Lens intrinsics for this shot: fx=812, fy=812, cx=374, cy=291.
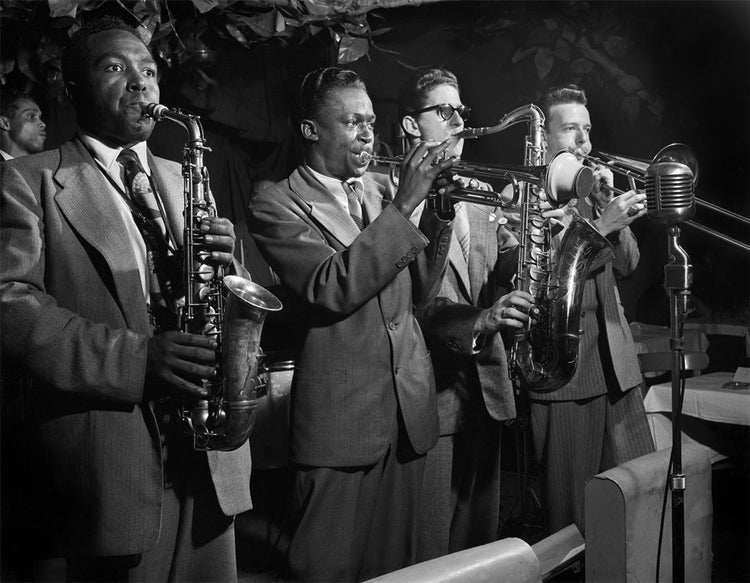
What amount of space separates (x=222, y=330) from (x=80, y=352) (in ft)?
1.07

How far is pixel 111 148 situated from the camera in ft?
6.71

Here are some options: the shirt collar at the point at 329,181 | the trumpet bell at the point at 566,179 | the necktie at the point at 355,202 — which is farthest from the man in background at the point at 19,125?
the trumpet bell at the point at 566,179

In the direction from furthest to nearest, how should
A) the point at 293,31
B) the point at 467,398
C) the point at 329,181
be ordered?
the point at 293,31 → the point at 467,398 → the point at 329,181

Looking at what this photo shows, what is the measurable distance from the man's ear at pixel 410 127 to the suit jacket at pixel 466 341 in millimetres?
330

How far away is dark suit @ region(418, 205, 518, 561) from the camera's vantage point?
265cm

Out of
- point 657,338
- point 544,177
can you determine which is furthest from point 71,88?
point 657,338

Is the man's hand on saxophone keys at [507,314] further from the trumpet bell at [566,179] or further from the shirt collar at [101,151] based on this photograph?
the shirt collar at [101,151]

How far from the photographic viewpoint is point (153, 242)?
2037 mm

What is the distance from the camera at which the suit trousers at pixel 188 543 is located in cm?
198

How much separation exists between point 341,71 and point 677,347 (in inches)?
50.4

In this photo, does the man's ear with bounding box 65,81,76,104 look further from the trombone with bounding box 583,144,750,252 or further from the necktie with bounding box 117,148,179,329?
the trombone with bounding box 583,144,750,252

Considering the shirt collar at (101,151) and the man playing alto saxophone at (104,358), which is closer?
the man playing alto saxophone at (104,358)

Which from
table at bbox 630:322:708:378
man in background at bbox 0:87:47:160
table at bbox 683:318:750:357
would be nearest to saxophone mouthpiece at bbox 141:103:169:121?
man in background at bbox 0:87:47:160

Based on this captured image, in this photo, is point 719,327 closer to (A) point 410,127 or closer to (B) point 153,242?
(A) point 410,127
